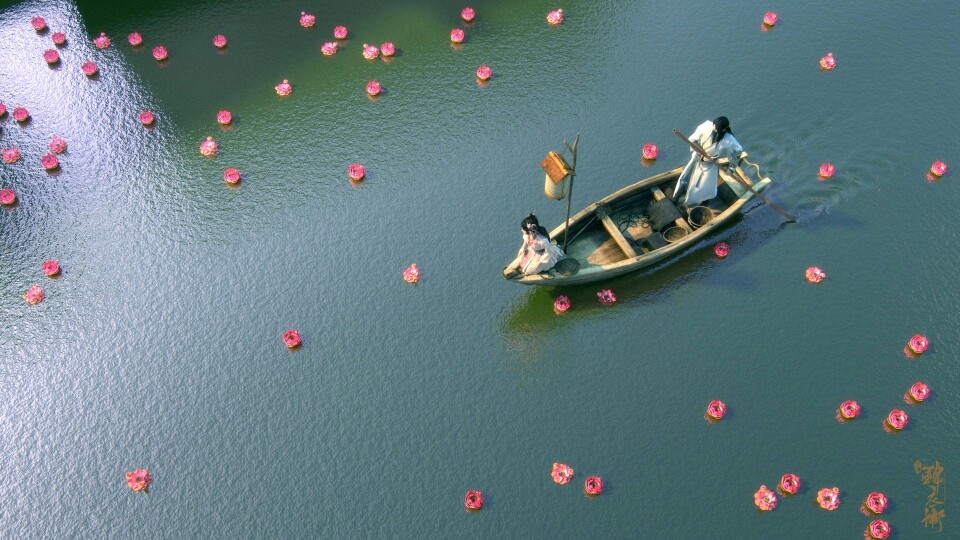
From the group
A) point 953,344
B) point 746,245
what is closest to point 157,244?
point 746,245

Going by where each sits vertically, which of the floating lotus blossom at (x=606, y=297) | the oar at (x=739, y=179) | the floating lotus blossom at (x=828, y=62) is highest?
the floating lotus blossom at (x=828, y=62)

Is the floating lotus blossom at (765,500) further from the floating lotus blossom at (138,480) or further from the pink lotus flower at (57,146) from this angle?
the pink lotus flower at (57,146)

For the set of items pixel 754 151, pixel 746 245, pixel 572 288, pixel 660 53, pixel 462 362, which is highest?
pixel 660 53

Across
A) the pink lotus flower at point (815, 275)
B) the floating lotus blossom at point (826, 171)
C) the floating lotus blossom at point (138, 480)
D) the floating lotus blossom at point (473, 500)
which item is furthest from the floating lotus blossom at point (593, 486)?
the floating lotus blossom at point (826, 171)

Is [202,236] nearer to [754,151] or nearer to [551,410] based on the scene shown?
[551,410]

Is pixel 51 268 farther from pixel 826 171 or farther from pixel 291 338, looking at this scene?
pixel 826 171

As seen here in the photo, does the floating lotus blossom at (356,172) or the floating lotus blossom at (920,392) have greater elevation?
the floating lotus blossom at (356,172)
